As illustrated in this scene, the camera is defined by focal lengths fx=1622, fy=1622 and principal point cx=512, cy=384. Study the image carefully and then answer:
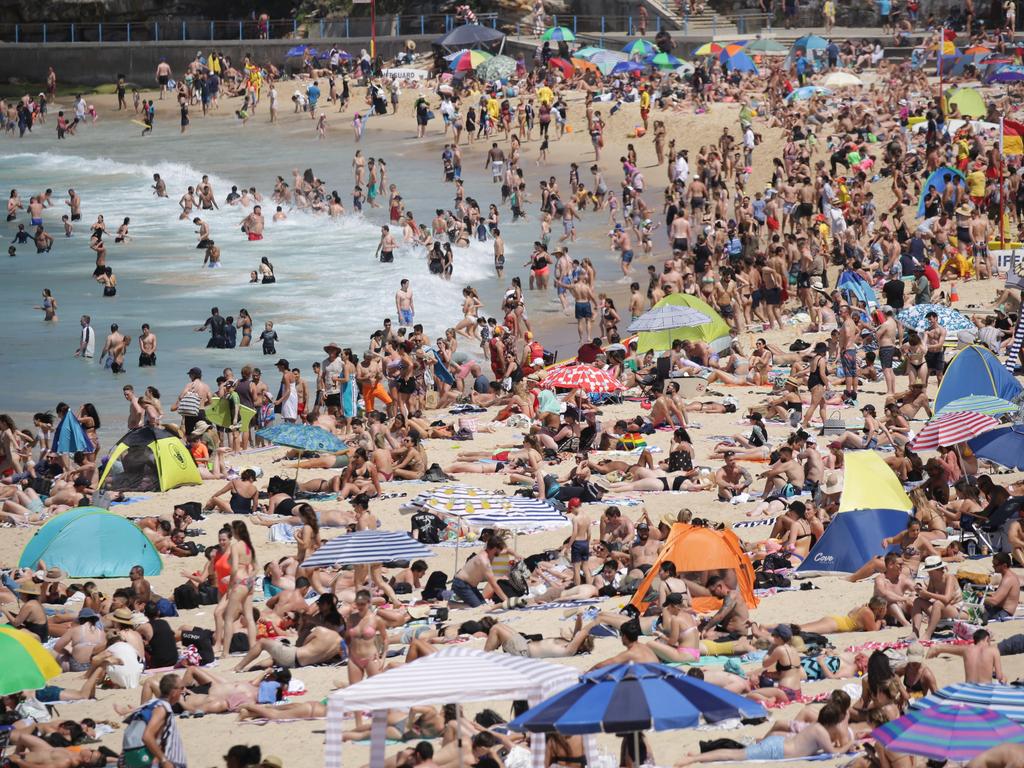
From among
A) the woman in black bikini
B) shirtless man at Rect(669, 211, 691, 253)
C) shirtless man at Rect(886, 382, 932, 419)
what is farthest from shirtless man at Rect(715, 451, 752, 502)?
shirtless man at Rect(669, 211, 691, 253)

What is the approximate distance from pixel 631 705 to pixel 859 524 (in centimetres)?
588

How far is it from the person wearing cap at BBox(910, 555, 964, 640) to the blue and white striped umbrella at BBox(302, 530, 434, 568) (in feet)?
12.5

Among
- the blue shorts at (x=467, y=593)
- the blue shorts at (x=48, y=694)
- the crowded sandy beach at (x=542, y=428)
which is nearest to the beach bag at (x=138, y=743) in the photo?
the crowded sandy beach at (x=542, y=428)

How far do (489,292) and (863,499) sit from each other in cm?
1498

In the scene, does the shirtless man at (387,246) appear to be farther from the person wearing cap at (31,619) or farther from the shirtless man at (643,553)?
the person wearing cap at (31,619)

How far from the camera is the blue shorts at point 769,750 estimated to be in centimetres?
942

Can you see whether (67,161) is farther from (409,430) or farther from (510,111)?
(409,430)

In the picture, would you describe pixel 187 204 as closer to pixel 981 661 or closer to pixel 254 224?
pixel 254 224

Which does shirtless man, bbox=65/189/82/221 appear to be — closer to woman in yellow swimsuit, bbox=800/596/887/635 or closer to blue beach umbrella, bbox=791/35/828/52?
blue beach umbrella, bbox=791/35/828/52

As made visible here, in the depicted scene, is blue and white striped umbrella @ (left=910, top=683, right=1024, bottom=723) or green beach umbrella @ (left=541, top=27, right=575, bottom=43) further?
green beach umbrella @ (left=541, top=27, right=575, bottom=43)

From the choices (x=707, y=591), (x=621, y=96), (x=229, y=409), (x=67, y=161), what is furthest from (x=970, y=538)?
(x=67, y=161)

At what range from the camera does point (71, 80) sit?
50.7 metres

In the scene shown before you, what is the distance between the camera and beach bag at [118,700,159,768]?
9.84 m

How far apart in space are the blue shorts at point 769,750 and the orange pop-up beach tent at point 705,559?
308 cm
